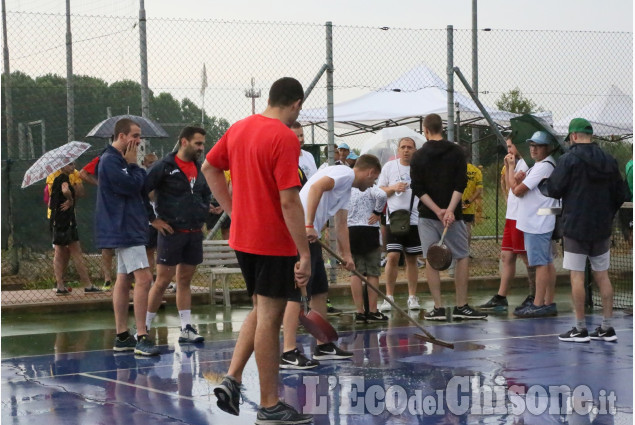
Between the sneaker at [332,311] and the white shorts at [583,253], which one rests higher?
the white shorts at [583,253]

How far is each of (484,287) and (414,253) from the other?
2.55 m

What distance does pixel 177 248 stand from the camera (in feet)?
30.1

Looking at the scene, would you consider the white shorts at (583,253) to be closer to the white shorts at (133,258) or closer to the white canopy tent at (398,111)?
the white shorts at (133,258)

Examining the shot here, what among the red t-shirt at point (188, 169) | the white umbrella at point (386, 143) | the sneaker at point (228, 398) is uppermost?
the white umbrella at point (386, 143)

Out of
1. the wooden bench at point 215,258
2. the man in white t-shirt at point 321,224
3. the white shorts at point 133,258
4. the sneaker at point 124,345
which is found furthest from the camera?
the wooden bench at point 215,258

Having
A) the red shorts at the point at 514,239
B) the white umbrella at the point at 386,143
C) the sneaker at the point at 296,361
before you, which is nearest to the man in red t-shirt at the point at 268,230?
the sneaker at the point at 296,361

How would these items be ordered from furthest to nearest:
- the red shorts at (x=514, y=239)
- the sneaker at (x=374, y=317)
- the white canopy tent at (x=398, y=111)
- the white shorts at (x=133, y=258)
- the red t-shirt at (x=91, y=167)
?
the white canopy tent at (x=398, y=111) → the red shorts at (x=514, y=239) → the sneaker at (x=374, y=317) → the red t-shirt at (x=91, y=167) → the white shorts at (x=133, y=258)

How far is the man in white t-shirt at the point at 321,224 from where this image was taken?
7.61m

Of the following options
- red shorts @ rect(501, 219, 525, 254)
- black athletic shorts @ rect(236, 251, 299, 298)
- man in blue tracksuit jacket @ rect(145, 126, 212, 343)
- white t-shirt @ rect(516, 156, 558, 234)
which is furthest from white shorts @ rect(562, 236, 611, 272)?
black athletic shorts @ rect(236, 251, 299, 298)

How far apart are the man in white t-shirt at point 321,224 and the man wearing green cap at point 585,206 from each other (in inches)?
71.1

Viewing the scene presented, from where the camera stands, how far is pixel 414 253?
37.1 ft

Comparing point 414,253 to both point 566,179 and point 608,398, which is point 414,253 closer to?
point 566,179

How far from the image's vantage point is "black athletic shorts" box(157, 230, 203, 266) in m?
9.17

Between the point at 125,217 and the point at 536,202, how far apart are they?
4.31 metres
